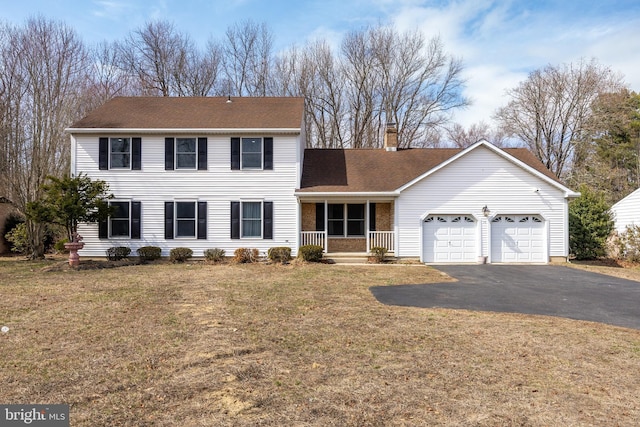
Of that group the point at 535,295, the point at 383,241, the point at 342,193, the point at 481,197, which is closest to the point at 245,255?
the point at 342,193

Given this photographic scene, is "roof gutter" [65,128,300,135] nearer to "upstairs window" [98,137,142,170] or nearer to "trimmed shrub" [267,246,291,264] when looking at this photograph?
"upstairs window" [98,137,142,170]

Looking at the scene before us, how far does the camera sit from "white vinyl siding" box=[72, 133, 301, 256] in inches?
671

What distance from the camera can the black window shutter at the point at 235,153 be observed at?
17.2 metres

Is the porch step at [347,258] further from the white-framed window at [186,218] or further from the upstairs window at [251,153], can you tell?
the white-framed window at [186,218]

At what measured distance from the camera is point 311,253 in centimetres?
1616

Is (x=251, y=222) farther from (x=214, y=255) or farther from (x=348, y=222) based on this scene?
(x=348, y=222)

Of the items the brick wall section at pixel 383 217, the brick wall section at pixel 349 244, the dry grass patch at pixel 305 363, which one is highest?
the brick wall section at pixel 383 217

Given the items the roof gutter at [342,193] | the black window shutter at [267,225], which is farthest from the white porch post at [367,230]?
the black window shutter at [267,225]

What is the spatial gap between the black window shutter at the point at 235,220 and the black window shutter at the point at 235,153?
1686 mm

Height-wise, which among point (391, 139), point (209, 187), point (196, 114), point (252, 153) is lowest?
point (209, 187)

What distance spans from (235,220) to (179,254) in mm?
2738

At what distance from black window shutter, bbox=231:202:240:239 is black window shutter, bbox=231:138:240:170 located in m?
1.69

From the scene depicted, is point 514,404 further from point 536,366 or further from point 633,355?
point 633,355

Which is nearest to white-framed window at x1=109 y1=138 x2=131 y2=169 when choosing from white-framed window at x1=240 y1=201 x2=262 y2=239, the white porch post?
white-framed window at x1=240 y1=201 x2=262 y2=239
